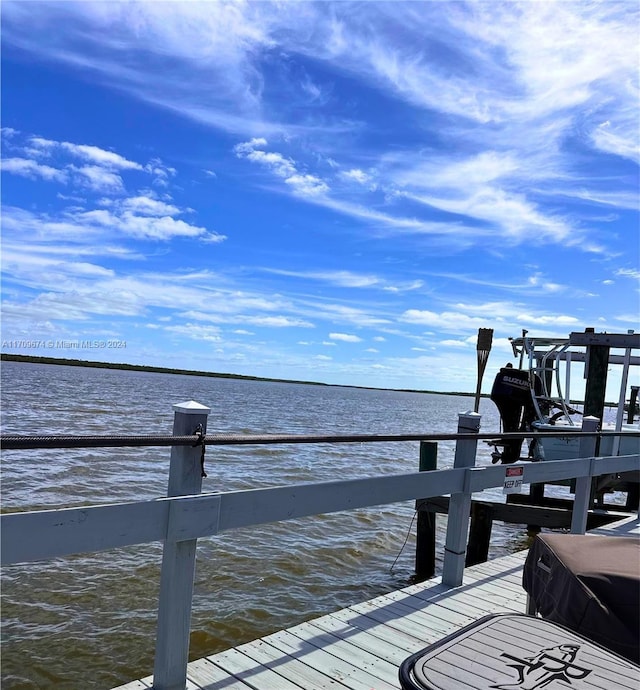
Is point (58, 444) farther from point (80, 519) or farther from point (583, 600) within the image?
point (583, 600)

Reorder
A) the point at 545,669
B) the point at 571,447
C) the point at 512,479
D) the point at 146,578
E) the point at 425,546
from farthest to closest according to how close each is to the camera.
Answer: the point at 571,447, the point at 425,546, the point at 146,578, the point at 512,479, the point at 545,669

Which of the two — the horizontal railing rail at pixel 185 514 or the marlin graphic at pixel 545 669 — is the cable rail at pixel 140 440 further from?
the marlin graphic at pixel 545 669

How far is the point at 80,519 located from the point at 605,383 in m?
11.1

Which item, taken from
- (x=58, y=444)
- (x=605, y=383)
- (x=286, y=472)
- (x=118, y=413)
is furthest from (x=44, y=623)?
(x=118, y=413)

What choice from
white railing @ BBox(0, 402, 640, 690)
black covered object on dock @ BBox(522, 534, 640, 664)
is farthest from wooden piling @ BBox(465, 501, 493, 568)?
black covered object on dock @ BBox(522, 534, 640, 664)

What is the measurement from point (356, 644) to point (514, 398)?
11.2m

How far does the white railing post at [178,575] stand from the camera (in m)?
2.61

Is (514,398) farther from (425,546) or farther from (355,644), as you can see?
(355,644)

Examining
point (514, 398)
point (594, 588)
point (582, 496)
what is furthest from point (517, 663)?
point (514, 398)

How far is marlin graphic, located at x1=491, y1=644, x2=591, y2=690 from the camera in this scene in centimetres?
183

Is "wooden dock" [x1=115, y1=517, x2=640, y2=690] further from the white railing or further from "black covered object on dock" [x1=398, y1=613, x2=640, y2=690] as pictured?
"black covered object on dock" [x1=398, y1=613, x2=640, y2=690]

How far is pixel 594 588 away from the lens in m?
2.39

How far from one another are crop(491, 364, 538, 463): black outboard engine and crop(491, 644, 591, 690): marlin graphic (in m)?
12.1

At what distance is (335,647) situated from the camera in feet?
10.9
